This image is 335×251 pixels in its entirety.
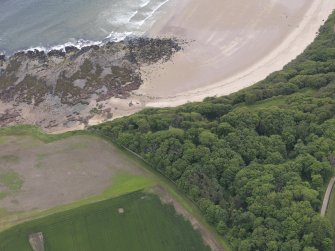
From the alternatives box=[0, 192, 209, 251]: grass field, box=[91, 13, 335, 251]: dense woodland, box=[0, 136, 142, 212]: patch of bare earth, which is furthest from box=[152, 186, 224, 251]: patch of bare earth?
box=[0, 136, 142, 212]: patch of bare earth

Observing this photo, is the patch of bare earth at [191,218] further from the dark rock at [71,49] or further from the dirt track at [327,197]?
the dark rock at [71,49]

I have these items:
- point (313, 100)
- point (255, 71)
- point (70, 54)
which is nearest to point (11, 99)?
point (70, 54)

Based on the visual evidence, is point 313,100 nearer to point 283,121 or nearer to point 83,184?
point 283,121

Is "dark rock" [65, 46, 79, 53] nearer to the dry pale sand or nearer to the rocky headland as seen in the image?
the rocky headland

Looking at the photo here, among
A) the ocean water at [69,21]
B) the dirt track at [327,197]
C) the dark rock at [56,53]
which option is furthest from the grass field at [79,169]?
the ocean water at [69,21]

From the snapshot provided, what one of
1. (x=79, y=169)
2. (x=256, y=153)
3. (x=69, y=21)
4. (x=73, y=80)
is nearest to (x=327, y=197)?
(x=256, y=153)

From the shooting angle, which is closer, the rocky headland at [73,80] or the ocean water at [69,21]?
the rocky headland at [73,80]
